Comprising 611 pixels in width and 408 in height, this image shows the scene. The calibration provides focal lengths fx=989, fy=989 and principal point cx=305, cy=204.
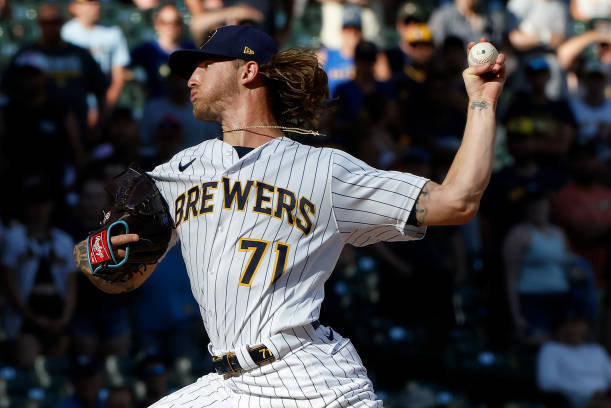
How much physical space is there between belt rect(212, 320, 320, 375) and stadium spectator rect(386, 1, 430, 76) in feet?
21.2

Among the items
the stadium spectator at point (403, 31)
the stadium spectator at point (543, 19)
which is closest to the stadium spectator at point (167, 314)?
the stadium spectator at point (403, 31)

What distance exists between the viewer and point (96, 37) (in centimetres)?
896

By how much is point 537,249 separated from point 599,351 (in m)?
0.97

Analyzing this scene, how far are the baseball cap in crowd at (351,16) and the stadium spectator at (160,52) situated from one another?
1789 mm

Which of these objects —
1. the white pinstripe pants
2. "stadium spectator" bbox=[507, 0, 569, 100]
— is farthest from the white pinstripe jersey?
"stadium spectator" bbox=[507, 0, 569, 100]

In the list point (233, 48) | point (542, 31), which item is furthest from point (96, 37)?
point (233, 48)

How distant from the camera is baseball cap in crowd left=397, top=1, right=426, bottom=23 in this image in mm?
9875

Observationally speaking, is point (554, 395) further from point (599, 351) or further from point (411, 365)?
point (411, 365)

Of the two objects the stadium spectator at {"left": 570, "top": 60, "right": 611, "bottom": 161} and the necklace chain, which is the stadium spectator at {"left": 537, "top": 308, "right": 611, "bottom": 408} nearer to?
the stadium spectator at {"left": 570, "top": 60, "right": 611, "bottom": 161}

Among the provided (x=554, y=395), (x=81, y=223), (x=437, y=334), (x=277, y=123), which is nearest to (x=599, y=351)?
(x=554, y=395)

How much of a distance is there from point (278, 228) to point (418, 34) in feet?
21.0

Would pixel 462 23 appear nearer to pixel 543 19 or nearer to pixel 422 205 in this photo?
pixel 543 19

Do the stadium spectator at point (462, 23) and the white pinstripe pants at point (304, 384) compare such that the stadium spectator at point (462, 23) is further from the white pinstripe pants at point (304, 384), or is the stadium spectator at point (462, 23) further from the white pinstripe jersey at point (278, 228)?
the white pinstripe pants at point (304, 384)

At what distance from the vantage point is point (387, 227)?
133 inches
